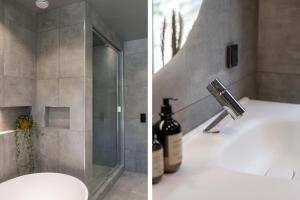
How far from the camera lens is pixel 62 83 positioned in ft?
1.80

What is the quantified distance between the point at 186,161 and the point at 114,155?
21 cm

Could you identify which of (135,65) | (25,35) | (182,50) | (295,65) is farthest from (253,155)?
(25,35)

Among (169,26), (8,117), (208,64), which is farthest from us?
(208,64)

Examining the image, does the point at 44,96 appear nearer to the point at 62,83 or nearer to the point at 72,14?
the point at 62,83

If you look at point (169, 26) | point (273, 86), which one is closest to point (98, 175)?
point (169, 26)

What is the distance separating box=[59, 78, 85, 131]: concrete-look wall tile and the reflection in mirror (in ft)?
0.74

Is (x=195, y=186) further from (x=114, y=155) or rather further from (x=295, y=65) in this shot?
(x=295, y=65)

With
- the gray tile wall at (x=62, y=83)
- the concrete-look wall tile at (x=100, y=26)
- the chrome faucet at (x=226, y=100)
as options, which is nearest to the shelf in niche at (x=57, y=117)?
the gray tile wall at (x=62, y=83)

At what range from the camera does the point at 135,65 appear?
26.0 inches

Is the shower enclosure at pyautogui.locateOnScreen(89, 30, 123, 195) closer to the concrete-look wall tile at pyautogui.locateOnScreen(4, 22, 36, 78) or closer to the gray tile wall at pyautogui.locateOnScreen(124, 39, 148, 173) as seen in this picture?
the gray tile wall at pyautogui.locateOnScreen(124, 39, 148, 173)

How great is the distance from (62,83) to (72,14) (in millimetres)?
163

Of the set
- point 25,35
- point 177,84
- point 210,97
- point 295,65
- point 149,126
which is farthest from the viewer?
point 295,65

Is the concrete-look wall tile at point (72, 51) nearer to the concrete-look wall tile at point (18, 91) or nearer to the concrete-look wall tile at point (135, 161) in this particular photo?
the concrete-look wall tile at point (18, 91)

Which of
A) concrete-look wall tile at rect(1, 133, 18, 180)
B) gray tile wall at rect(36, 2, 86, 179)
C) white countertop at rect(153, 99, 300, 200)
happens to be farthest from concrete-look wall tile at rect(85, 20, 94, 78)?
white countertop at rect(153, 99, 300, 200)
